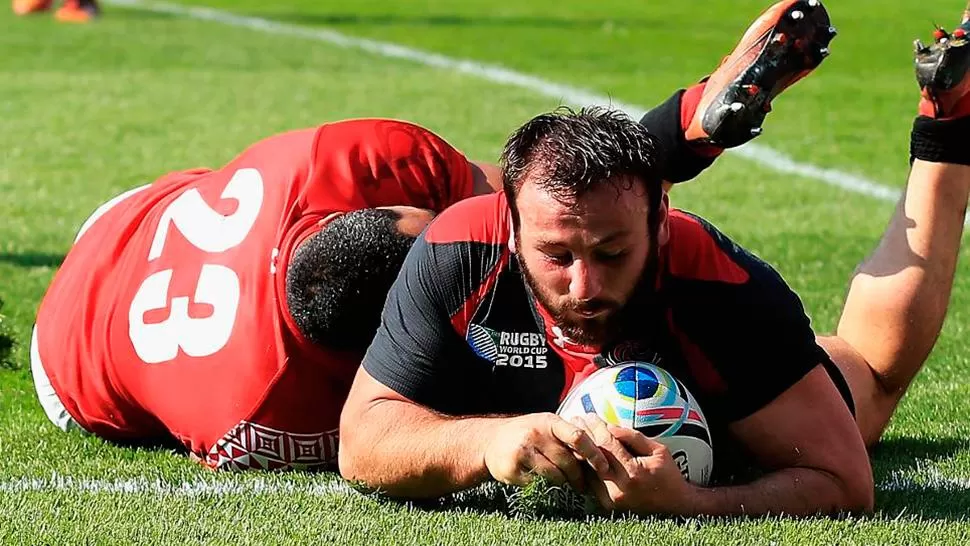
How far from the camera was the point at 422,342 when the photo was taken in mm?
4750

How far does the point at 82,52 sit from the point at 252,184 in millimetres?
14019

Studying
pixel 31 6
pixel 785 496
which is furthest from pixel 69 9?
pixel 785 496

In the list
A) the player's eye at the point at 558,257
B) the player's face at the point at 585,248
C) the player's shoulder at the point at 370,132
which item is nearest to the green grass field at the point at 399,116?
the player's face at the point at 585,248

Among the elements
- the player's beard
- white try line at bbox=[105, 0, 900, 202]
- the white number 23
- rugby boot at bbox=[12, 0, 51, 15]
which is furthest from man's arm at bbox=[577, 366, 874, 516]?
rugby boot at bbox=[12, 0, 51, 15]

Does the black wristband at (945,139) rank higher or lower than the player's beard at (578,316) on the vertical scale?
higher

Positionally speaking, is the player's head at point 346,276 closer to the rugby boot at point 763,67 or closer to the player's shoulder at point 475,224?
the player's shoulder at point 475,224

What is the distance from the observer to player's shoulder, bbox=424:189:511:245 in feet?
15.6

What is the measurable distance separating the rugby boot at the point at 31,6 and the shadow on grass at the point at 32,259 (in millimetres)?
16255

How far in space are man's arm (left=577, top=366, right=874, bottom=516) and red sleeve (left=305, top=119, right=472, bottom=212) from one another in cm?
151

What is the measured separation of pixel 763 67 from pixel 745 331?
1.49 metres

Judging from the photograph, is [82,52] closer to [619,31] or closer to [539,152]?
[619,31]

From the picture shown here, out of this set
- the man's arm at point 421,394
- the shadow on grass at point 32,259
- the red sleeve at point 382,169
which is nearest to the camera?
the man's arm at point 421,394

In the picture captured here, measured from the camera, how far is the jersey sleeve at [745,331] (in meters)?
4.71

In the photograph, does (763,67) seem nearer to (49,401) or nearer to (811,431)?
(811,431)
